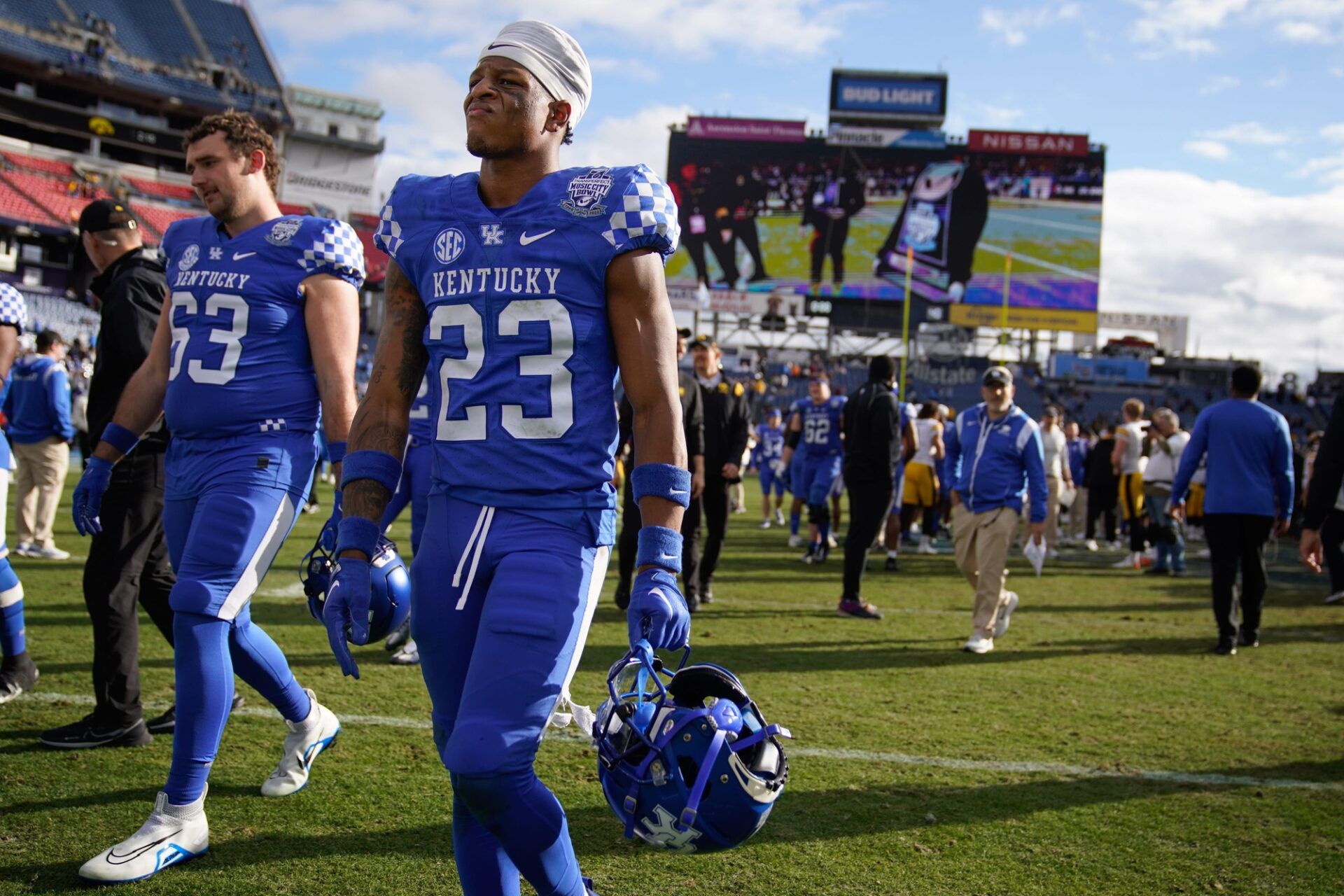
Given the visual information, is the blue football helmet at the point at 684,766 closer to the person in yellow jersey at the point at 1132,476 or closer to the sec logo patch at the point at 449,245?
the sec logo patch at the point at 449,245

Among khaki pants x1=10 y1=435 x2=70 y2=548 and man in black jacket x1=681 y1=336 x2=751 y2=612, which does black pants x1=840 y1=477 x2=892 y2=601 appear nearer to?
man in black jacket x1=681 y1=336 x2=751 y2=612

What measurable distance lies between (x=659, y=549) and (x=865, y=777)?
242 cm

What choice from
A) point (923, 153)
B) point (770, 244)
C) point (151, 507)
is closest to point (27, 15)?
point (770, 244)

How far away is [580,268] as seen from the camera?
2.29 metres

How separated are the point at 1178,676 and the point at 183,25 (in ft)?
183

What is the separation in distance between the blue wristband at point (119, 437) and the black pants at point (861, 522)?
5461mm

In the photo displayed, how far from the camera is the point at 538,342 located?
2281mm

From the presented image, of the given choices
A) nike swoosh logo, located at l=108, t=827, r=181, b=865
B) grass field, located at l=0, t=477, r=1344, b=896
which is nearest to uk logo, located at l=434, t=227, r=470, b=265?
grass field, located at l=0, t=477, r=1344, b=896

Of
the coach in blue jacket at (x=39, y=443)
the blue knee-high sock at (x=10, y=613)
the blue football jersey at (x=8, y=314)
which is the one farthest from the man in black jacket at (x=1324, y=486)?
the coach in blue jacket at (x=39, y=443)

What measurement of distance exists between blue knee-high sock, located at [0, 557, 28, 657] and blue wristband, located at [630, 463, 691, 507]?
364 cm

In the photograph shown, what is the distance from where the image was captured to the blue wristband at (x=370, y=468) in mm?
2428

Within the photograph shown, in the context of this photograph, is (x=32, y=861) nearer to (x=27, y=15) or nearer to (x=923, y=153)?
(x=923, y=153)

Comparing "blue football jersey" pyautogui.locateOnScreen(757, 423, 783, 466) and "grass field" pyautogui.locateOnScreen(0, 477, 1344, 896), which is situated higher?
"blue football jersey" pyautogui.locateOnScreen(757, 423, 783, 466)

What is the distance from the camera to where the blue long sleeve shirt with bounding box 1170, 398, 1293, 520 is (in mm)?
7340
